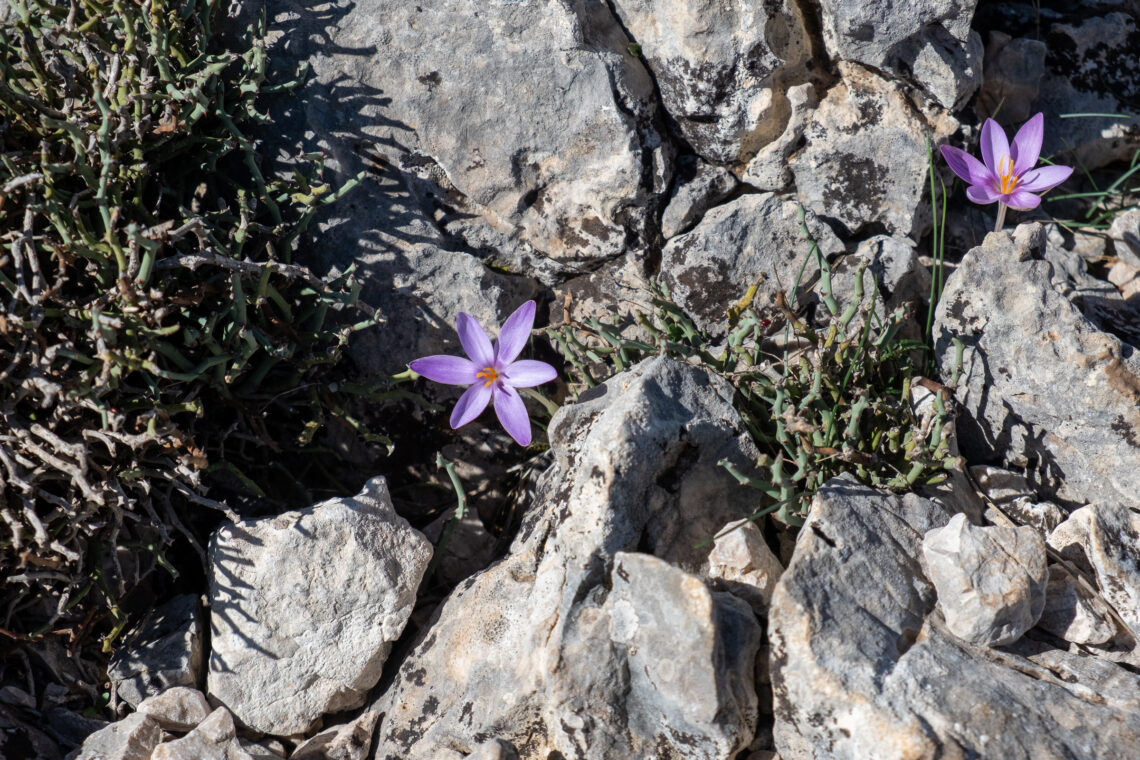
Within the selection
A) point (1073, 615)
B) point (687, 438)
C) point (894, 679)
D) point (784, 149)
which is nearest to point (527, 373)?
point (687, 438)

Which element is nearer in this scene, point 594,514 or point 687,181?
point 594,514

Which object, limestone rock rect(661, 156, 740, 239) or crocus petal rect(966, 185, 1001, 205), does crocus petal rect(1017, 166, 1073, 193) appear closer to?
crocus petal rect(966, 185, 1001, 205)

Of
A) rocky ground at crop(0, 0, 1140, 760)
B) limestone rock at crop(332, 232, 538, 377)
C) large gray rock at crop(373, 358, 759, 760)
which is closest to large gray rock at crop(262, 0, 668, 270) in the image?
rocky ground at crop(0, 0, 1140, 760)

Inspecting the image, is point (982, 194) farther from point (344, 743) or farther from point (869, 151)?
point (344, 743)

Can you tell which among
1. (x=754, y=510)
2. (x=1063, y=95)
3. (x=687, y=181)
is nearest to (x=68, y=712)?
(x=754, y=510)

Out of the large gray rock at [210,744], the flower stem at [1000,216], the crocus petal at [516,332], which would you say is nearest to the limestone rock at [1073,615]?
the flower stem at [1000,216]

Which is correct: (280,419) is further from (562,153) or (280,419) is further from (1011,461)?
(1011,461)
